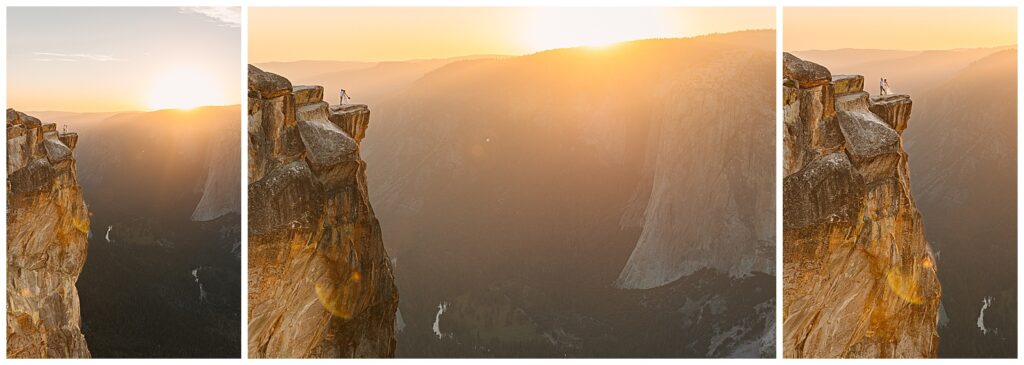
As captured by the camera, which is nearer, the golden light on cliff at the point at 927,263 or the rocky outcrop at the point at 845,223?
the rocky outcrop at the point at 845,223

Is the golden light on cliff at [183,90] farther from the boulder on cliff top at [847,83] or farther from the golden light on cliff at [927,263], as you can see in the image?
the golden light on cliff at [927,263]

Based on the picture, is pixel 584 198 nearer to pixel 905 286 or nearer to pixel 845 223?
pixel 905 286

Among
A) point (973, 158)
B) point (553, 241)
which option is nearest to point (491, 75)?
point (553, 241)

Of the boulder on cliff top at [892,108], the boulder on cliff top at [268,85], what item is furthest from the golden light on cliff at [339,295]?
the boulder on cliff top at [892,108]

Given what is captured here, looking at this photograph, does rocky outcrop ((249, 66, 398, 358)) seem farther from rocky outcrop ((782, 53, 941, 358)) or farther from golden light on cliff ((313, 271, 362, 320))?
rocky outcrop ((782, 53, 941, 358))

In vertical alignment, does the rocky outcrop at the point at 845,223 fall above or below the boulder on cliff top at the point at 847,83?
below

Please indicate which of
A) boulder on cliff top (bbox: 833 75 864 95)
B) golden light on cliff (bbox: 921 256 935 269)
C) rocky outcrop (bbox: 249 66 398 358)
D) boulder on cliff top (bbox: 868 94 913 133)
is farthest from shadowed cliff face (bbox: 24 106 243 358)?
golden light on cliff (bbox: 921 256 935 269)

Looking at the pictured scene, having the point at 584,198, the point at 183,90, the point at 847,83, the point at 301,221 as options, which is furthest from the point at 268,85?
the point at 584,198
